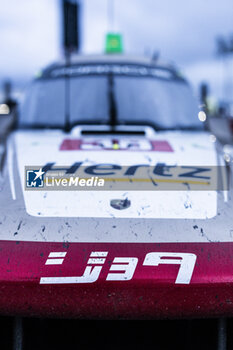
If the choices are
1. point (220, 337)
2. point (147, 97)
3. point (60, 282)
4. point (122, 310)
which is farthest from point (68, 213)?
point (147, 97)

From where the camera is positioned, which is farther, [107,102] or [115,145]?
→ [107,102]

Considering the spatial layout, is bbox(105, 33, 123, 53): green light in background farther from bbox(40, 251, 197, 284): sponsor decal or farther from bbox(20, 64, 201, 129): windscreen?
bbox(40, 251, 197, 284): sponsor decal

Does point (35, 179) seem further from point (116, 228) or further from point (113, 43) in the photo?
point (113, 43)

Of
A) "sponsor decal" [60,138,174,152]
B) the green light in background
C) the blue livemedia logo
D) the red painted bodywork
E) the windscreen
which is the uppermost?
the green light in background

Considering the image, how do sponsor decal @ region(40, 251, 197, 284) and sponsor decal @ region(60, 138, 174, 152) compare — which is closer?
sponsor decal @ region(40, 251, 197, 284)

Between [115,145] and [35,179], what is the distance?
604 millimetres

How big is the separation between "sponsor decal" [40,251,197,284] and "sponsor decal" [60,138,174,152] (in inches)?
33.4

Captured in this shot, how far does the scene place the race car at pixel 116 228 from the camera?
1.50m

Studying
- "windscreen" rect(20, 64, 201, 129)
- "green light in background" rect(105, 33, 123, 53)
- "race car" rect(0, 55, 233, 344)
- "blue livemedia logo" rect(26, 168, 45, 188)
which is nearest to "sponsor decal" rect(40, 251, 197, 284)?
"race car" rect(0, 55, 233, 344)

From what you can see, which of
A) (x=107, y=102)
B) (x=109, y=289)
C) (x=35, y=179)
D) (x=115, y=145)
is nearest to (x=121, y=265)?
(x=109, y=289)

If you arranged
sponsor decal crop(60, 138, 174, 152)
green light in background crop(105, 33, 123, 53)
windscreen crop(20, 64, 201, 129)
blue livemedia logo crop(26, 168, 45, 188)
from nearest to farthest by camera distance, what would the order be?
blue livemedia logo crop(26, 168, 45, 188) → sponsor decal crop(60, 138, 174, 152) → windscreen crop(20, 64, 201, 129) → green light in background crop(105, 33, 123, 53)

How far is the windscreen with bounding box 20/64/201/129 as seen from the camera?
9.62ft

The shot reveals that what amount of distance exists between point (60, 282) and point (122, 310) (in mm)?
230

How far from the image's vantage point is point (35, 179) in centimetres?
191
